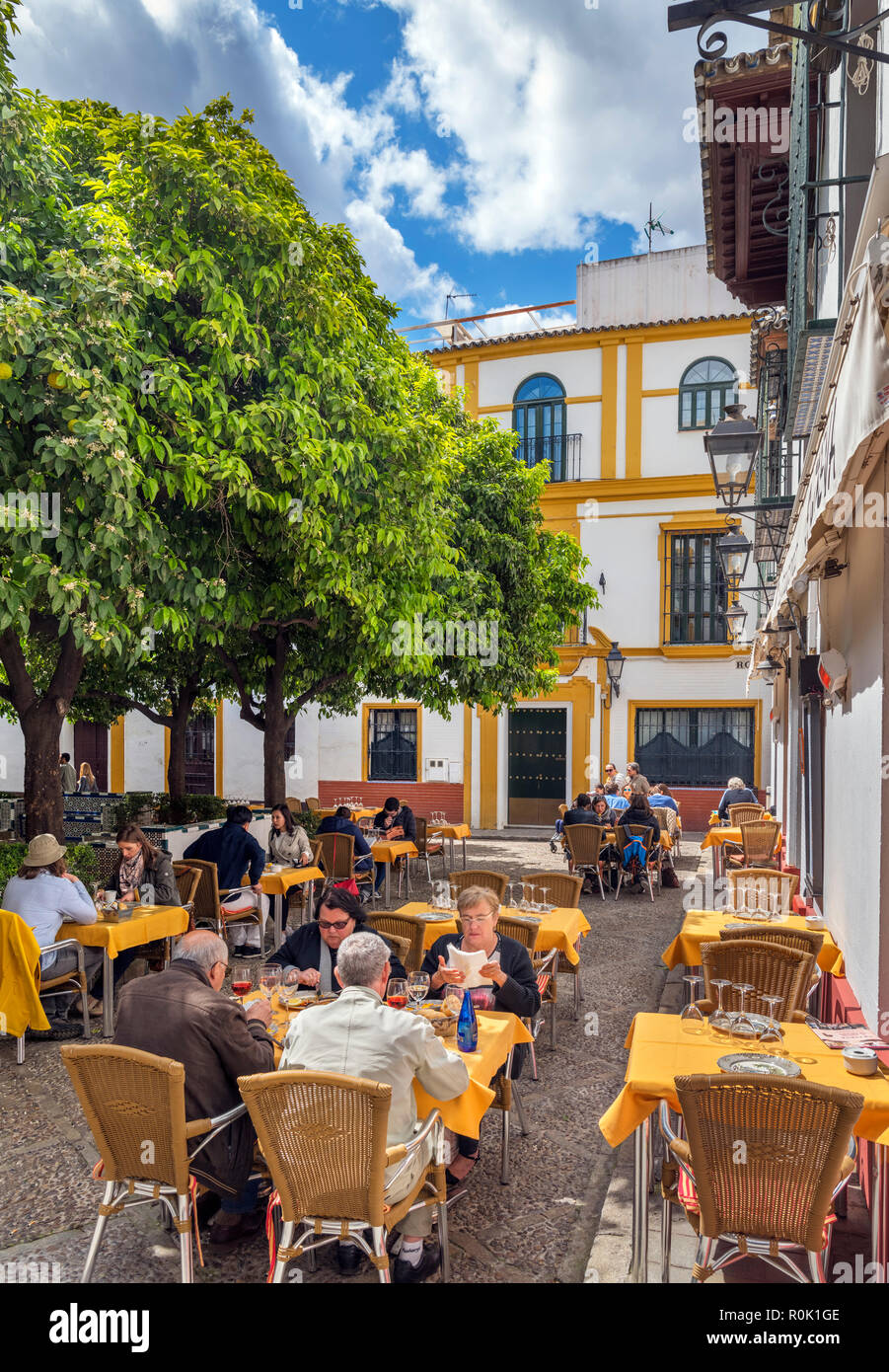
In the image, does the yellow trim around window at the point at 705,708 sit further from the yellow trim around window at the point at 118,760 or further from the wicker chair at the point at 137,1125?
the wicker chair at the point at 137,1125

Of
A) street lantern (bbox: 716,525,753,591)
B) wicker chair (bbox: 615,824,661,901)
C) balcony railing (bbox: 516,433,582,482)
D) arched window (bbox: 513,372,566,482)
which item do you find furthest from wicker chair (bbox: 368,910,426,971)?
arched window (bbox: 513,372,566,482)

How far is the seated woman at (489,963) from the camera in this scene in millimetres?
4648

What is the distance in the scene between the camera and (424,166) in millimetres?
9625

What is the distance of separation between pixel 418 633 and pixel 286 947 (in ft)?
20.2

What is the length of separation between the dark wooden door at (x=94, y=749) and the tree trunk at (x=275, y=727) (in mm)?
13211

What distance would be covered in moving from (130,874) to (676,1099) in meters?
5.25

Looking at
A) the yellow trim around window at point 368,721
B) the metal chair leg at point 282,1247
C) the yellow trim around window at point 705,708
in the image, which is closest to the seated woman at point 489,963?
the metal chair leg at point 282,1247

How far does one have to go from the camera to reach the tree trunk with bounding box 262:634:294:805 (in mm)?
12320

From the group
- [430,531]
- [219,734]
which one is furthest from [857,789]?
[219,734]

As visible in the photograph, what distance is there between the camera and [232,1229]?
382cm

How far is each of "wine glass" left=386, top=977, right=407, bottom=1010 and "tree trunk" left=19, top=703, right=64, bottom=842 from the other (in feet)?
16.8

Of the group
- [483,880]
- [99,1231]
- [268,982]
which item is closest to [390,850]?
[483,880]

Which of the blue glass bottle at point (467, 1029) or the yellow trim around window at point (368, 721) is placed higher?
the yellow trim around window at point (368, 721)

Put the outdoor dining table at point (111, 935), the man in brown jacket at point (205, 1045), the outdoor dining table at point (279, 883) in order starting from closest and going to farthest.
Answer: the man in brown jacket at point (205, 1045) → the outdoor dining table at point (111, 935) → the outdoor dining table at point (279, 883)
